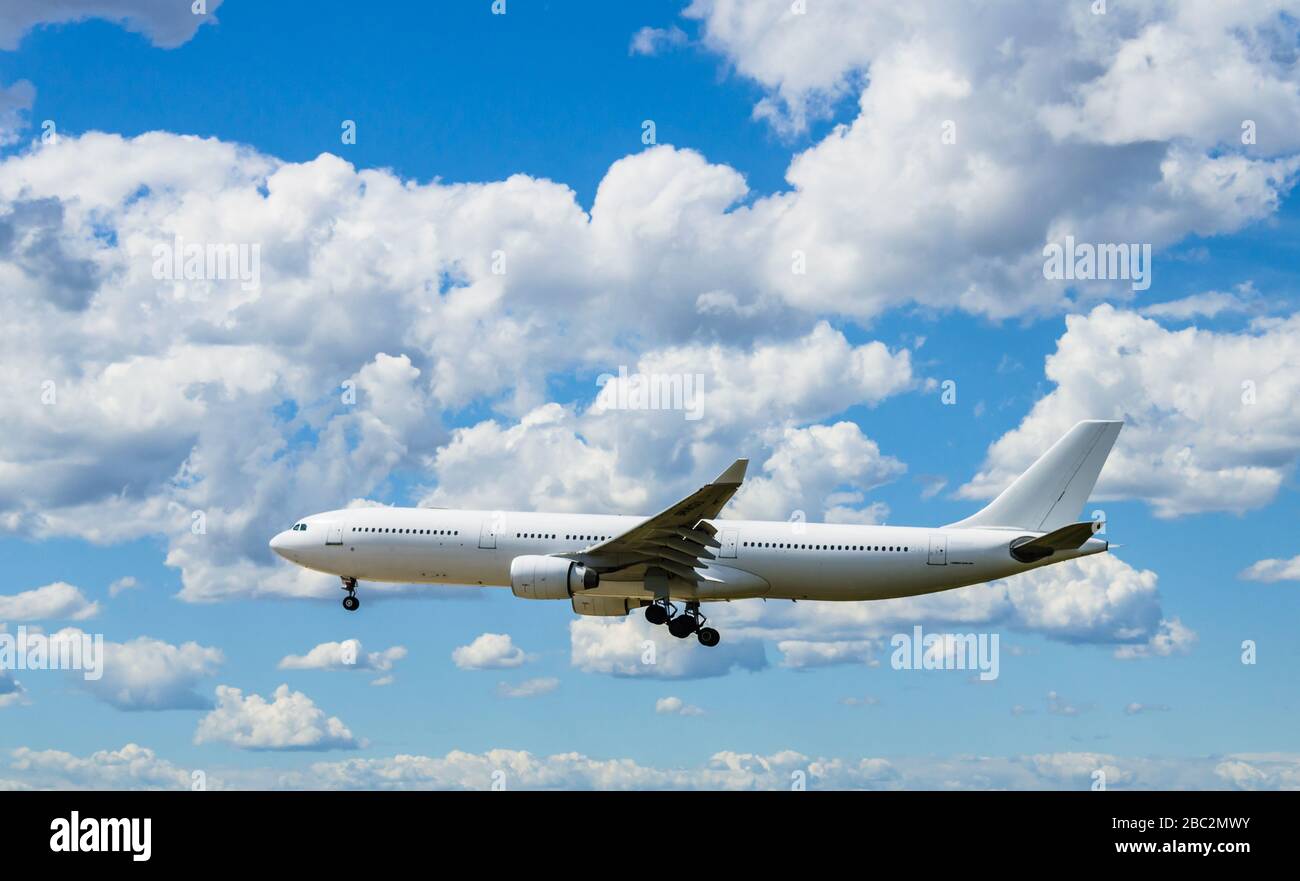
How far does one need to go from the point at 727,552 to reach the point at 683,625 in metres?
3.92

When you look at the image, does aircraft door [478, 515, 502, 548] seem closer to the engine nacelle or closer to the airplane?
the airplane

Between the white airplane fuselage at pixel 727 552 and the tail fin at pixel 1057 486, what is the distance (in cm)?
113

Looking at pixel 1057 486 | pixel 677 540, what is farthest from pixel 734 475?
pixel 1057 486

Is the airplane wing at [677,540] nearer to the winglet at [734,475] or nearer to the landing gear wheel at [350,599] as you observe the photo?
the winglet at [734,475]

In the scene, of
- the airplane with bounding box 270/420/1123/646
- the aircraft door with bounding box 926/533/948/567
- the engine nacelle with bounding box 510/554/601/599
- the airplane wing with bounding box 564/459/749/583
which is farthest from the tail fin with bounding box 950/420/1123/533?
the engine nacelle with bounding box 510/554/601/599

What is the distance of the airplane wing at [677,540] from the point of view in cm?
5456

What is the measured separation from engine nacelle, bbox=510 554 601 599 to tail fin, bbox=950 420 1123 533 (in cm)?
1733

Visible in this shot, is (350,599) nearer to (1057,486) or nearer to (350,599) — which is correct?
(350,599)

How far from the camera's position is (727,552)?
194ft

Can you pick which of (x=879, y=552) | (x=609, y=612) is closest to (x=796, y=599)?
(x=879, y=552)

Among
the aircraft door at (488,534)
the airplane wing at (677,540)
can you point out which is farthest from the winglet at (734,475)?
the aircraft door at (488,534)
